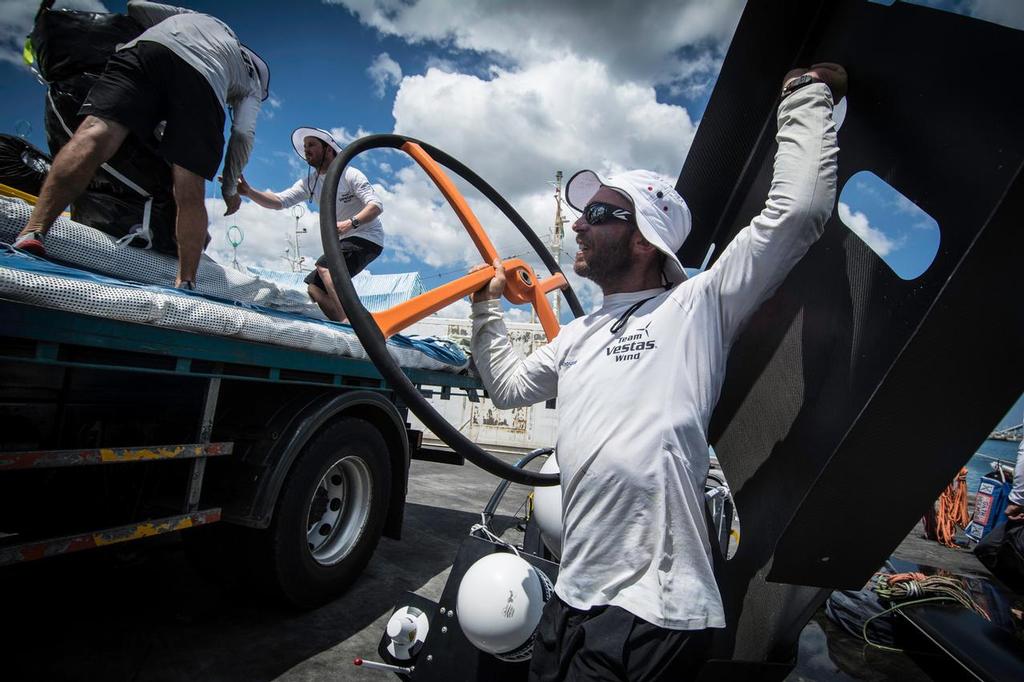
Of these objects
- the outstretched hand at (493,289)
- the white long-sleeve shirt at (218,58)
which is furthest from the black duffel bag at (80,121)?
the outstretched hand at (493,289)

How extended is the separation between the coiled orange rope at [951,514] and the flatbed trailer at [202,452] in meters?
10.5

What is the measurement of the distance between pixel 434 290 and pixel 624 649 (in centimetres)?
137

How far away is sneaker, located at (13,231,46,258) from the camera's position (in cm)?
231

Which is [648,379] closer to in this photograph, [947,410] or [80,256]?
[947,410]

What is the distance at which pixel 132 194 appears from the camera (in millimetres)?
3266

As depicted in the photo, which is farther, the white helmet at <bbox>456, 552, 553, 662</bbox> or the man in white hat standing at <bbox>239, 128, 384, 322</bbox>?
the man in white hat standing at <bbox>239, 128, 384, 322</bbox>

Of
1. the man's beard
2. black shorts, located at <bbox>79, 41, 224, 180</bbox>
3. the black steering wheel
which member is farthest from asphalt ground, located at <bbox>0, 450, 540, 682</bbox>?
the man's beard

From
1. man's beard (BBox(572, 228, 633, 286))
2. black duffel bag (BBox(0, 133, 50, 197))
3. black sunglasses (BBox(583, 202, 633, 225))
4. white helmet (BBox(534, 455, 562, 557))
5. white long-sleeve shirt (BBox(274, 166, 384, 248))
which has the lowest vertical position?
white helmet (BBox(534, 455, 562, 557))

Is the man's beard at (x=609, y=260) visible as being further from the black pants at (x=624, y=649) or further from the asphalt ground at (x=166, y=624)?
the asphalt ground at (x=166, y=624)

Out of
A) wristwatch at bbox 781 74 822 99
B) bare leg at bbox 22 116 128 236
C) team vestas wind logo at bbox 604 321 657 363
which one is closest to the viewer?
wristwatch at bbox 781 74 822 99

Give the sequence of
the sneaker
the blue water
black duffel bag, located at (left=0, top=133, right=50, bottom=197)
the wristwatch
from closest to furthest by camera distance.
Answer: the wristwatch → the sneaker → black duffel bag, located at (left=0, top=133, right=50, bottom=197) → the blue water

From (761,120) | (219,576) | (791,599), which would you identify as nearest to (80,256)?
(219,576)

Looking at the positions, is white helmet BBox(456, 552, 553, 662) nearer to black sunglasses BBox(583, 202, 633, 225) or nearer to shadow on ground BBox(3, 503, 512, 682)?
shadow on ground BBox(3, 503, 512, 682)

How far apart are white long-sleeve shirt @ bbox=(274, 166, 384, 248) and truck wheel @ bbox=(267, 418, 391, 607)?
5.93 ft
